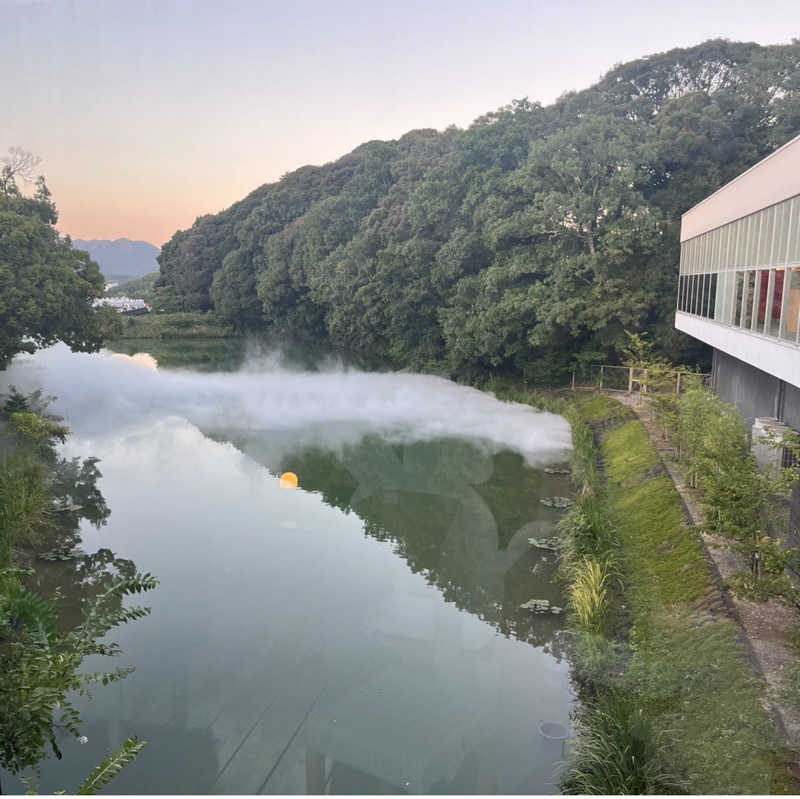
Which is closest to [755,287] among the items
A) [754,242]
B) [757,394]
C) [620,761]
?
[754,242]

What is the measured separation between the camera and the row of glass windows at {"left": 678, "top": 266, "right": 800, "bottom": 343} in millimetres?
10734

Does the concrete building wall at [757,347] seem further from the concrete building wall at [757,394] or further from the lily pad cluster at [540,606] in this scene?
the lily pad cluster at [540,606]

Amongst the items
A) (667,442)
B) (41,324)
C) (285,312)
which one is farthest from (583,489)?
(285,312)

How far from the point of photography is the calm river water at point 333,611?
25.2 feet

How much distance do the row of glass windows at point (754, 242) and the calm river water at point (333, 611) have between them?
585cm

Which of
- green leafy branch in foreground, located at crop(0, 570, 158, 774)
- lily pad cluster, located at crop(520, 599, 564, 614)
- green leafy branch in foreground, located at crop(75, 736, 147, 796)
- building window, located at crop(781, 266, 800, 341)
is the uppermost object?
building window, located at crop(781, 266, 800, 341)

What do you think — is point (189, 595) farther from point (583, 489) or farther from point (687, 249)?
point (687, 249)

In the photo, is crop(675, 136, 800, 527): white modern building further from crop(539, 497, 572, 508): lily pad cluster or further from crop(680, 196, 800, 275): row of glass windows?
crop(539, 497, 572, 508): lily pad cluster

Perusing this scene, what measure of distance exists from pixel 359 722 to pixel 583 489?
8.89 meters

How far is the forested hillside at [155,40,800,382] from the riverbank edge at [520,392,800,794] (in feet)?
38.8

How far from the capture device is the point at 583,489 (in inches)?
625

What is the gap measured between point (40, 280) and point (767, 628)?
2187cm

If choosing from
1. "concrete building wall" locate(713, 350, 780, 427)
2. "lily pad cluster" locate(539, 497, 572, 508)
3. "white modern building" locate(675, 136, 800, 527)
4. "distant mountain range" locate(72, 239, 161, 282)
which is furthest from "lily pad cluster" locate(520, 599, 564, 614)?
"distant mountain range" locate(72, 239, 161, 282)

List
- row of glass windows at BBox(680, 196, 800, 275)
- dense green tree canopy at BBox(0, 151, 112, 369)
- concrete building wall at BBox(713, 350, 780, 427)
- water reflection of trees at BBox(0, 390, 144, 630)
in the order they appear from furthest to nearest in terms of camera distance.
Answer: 1. dense green tree canopy at BBox(0, 151, 112, 369)
2. concrete building wall at BBox(713, 350, 780, 427)
3. water reflection of trees at BBox(0, 390, 144, 630)
4. row of glass windows at BBox(680, 196, 800, 275)
